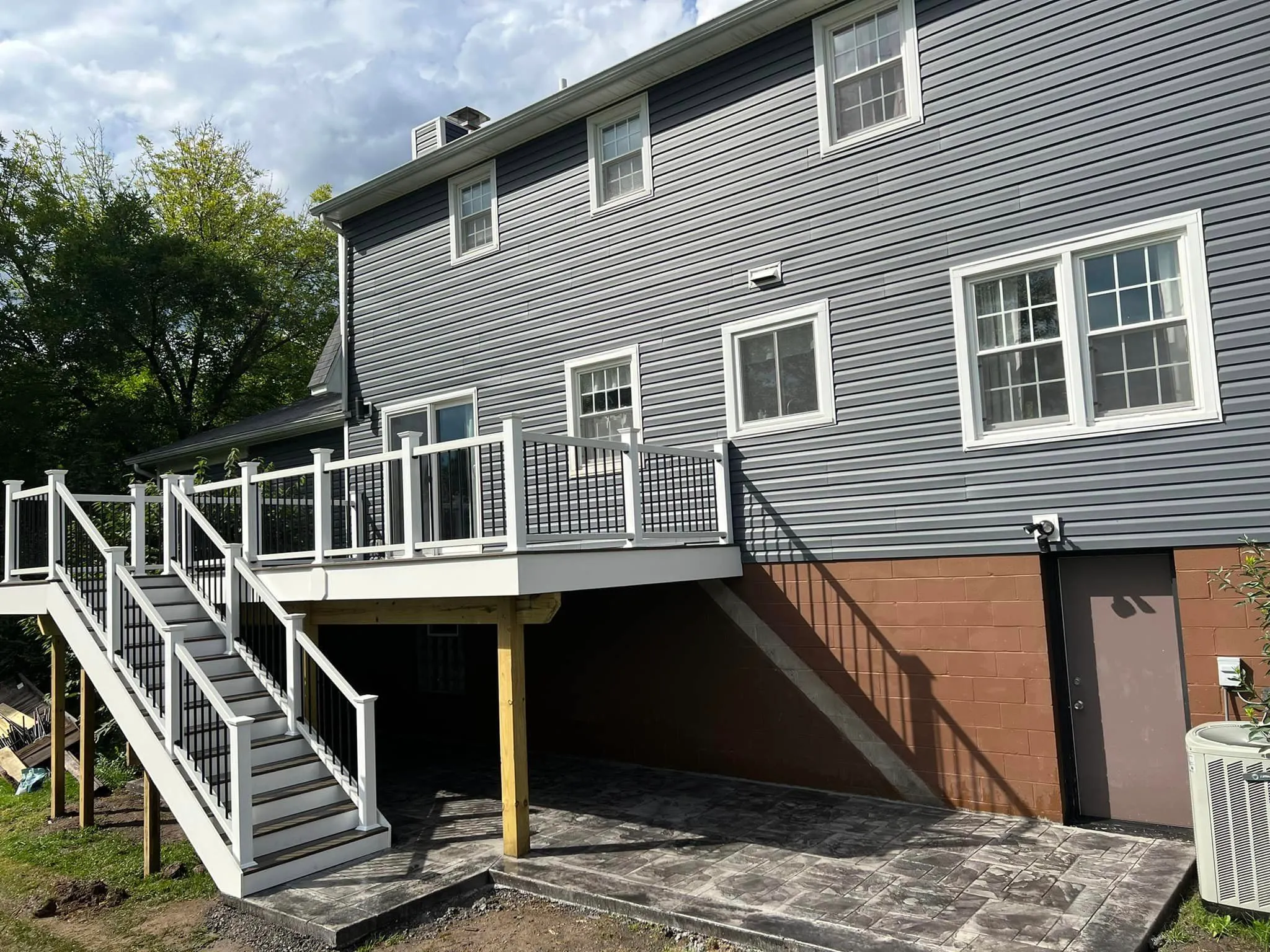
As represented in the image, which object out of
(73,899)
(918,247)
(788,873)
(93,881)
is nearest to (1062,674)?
(788,873)

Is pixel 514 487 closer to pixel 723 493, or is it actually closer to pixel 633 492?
pixel 633 492

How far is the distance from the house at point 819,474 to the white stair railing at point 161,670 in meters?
0.04

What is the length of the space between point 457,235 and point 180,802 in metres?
7.33

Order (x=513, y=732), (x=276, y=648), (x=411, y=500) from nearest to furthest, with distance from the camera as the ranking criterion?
(x=513, y=732)
(x=411, y=500)
(x=276, y=648)

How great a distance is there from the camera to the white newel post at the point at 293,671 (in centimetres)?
735

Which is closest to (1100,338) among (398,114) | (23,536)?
(23,536)

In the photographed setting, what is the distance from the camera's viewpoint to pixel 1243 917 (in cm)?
503

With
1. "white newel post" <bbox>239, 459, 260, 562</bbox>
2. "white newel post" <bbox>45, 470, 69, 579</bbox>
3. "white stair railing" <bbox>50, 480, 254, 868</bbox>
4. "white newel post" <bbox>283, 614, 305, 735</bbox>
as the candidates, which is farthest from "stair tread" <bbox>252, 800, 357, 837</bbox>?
"white newel post" <bbox>45, 470, 69, 579</bbox>

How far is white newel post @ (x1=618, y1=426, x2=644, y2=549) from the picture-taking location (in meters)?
7.50

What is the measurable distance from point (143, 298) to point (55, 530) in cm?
1430

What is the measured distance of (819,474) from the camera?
8031 millimetres

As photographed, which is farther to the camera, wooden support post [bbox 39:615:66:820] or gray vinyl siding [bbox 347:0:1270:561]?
wooden support post [bbox 39:615:66:820]

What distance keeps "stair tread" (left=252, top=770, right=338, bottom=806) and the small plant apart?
6479 mm

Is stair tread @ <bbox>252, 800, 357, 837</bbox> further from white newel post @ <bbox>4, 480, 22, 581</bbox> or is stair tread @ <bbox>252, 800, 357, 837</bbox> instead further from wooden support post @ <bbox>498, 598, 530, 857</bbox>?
white newel post @ <bbox>4, 480, 22, 581</bbox>
